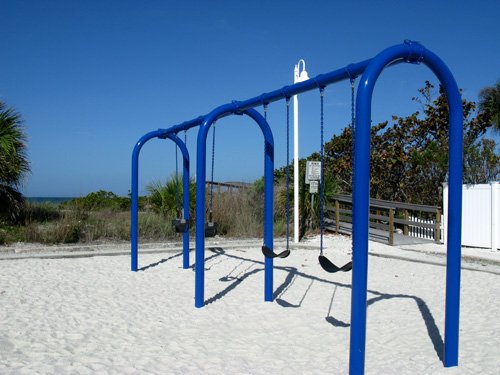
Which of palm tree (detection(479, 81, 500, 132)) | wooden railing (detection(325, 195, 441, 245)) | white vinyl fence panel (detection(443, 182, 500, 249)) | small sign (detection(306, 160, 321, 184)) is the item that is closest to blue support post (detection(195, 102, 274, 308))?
small sign (detection(306, 160, 321, 184))

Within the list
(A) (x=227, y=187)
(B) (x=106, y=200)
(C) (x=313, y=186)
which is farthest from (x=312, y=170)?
(B) (x=106, y=200)

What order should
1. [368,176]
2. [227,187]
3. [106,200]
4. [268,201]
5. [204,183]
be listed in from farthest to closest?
1. [106,200]
2. [227,187]
3. [268,201]
4. [204,183]
5. [368,176]

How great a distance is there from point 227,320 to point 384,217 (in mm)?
7739

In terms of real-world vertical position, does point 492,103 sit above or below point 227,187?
above

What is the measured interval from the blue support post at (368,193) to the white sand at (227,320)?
16.6 inches

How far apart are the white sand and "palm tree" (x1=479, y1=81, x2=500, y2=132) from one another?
7.70 metres

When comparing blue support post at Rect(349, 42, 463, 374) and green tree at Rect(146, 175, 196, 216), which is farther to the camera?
green tree at Rect(146, 175, 196, 216)

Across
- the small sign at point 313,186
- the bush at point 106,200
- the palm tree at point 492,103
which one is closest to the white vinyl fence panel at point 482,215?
the small sign at point 313,186

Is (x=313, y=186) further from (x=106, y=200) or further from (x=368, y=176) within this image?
(x=106, y=200)

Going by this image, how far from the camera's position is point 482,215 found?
10.3 metres

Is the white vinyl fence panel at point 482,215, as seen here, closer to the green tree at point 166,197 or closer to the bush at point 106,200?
the green tree at point 166,197

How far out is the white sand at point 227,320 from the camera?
11.8 feet

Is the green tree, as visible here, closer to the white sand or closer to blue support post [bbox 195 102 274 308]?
the white sand

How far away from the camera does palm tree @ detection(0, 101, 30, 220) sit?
1038 centimetres
